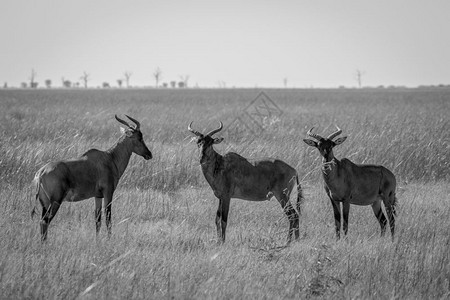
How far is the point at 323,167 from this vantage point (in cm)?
845

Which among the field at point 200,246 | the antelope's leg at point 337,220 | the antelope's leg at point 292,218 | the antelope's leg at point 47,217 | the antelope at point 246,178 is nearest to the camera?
the field at point 200,246

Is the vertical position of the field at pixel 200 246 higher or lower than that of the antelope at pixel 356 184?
lower

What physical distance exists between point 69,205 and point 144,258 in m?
3.14

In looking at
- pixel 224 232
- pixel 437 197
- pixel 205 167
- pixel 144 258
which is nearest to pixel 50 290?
pixel 144 258

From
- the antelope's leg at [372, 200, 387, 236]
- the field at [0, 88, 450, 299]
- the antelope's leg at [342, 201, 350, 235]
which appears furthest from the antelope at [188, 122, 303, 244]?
the antelope's leg at [372, 200, 387, 236]

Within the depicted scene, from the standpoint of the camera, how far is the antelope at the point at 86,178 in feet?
24.2

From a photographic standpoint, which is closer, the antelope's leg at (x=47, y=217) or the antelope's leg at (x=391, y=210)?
the antelope's leg at (x=47, y=217)

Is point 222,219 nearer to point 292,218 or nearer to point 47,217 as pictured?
point 292,218

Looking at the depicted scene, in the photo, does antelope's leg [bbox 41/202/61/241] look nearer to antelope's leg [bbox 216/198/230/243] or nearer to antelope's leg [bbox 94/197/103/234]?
antelope's leg [bbox 94/197/103/234]

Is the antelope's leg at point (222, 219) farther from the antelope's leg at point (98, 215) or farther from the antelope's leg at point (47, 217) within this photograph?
the antelope's leg at point (47, 217)

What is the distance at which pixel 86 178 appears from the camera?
26.0 feet

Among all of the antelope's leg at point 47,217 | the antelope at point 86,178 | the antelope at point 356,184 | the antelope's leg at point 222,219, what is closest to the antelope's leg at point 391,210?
the antelope at point 356,184

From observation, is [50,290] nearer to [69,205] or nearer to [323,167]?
[69,205]

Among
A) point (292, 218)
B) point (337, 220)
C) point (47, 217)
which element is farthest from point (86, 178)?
point (337, 220)
